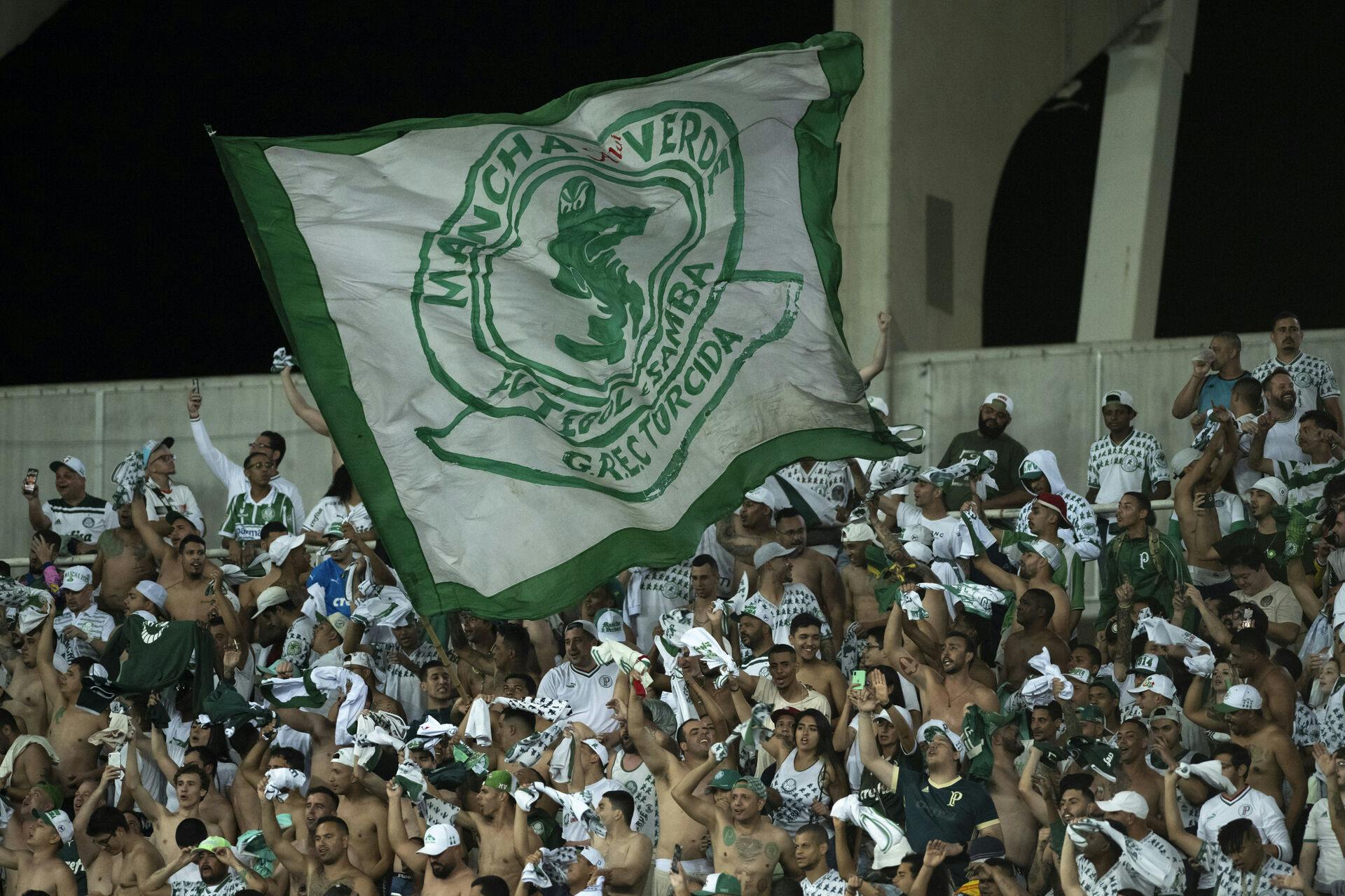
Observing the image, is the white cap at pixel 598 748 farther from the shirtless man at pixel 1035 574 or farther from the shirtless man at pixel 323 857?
the shirtless man at pixel 1035 574

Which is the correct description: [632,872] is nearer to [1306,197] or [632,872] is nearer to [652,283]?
[652,283]

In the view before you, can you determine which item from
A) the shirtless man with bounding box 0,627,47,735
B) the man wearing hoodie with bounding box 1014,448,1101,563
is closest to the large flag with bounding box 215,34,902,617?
the man wearing hoodie with bounding box 1014,448,1101,563

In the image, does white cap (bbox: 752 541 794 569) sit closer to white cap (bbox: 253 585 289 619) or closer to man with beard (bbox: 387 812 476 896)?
man with beard (bbox: 387 812 476 896)

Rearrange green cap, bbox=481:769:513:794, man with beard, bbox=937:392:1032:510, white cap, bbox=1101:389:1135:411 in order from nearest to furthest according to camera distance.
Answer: green cap, bbox=481:769:513:794 < white cap, bbox=1101:389:1135:411 < man with beard, bbox=937:392:1032:510

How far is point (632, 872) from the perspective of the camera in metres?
11.9

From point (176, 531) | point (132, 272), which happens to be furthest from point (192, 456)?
point (132, 272)

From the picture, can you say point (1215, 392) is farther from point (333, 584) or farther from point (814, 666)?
point (333, 584)

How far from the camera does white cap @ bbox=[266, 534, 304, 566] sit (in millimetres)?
14828

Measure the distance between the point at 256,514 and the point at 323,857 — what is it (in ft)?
11.9

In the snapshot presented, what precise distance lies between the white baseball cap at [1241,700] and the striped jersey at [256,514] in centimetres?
682

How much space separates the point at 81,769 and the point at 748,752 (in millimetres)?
4705

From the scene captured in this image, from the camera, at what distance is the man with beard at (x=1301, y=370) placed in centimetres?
1382

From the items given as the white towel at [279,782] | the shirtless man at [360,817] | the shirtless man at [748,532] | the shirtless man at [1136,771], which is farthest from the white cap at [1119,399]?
the white towel at [279,782]

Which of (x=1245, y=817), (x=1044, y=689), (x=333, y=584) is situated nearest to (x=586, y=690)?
(x=333, y=584)
